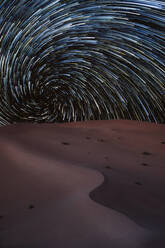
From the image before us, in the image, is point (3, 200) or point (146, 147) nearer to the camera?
point (3, 200)

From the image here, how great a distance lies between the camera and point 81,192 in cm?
136

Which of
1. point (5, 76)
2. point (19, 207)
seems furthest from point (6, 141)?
point (5, 76)

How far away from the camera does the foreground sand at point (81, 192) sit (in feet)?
3.27

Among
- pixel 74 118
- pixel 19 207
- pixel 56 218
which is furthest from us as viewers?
pixel 74 118

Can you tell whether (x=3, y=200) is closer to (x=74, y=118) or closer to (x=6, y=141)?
(x=6, y=141)

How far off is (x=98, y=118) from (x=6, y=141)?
2.18m

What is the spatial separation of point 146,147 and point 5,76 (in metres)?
2.68

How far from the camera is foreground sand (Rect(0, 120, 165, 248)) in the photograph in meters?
1.00

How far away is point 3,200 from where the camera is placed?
53.5 inches

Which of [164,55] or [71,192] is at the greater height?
[164,55]

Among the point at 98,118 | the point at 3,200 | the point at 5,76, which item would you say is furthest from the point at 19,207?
the point at 98,118

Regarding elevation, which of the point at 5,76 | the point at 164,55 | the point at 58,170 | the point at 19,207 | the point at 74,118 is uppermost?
the point at 164,55

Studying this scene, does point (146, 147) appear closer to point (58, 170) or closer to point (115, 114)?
point (58, 170)

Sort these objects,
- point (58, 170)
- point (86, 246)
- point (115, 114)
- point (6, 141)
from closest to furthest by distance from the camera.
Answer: point (86, 246) → point (58, 170) → point (6, 141) → point (115, 114)
